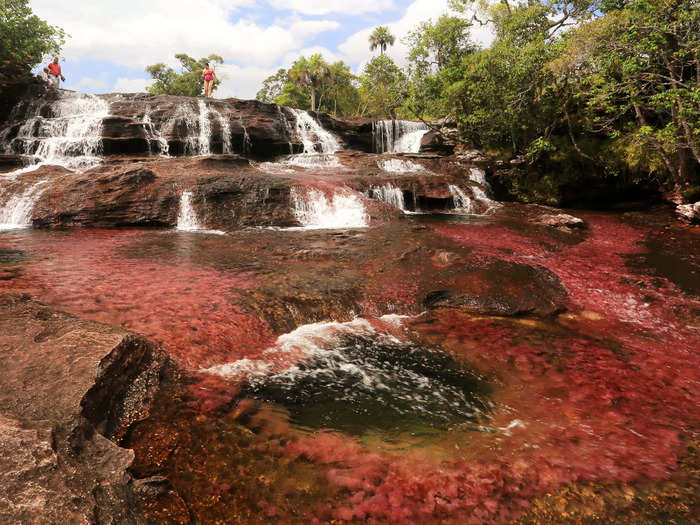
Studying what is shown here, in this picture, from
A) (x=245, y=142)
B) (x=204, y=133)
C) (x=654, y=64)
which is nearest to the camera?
(x=654, y=64)

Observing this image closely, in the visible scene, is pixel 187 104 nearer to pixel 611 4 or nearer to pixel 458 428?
pixel 611 4

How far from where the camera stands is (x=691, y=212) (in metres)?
11.4

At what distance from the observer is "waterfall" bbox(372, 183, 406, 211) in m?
12.8

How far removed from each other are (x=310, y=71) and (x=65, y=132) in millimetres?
28568

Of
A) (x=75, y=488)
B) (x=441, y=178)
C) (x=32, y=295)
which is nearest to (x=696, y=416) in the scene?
(x=75, y=488)

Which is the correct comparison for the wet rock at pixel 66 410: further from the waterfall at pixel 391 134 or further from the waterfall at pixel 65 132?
the waterfall at pixel 391 134

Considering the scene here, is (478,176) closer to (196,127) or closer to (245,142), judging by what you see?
(245,142)

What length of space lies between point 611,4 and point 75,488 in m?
16.6

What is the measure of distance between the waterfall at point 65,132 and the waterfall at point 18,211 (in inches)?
160

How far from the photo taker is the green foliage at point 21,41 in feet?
57.3

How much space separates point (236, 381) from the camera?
128 inches

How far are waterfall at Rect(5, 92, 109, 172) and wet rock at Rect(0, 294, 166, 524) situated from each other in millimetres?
Result: 14026

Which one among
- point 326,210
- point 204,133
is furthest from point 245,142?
Result: point 326,210

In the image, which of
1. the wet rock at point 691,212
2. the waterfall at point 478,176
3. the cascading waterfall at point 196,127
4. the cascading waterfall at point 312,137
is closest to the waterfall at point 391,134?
the cascading waterfall at point 312,137
